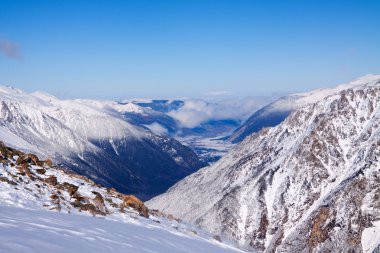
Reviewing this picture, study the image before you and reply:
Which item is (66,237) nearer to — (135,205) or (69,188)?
(69,188)

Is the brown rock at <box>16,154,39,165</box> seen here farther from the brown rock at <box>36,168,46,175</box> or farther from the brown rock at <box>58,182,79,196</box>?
the brown rock at <box>58,182,79,196</box>

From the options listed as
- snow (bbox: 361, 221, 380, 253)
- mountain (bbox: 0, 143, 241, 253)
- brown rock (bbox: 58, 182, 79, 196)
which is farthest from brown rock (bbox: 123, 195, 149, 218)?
snow (bbox: 361, 221, 380, 253)

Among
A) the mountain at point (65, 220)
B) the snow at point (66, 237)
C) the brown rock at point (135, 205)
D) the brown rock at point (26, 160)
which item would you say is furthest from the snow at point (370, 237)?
the snow at point (66, 237)

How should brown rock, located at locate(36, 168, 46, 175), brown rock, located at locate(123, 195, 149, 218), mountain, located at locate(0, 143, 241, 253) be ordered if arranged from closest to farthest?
mountain, located at locate(0, 143, 241, 253)
brown rock, located at locate(123, 195, 149, 218)
brown rock, located at locate(36, 168, 46, 175)

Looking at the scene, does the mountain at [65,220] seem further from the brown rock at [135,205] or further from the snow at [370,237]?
the snow at [370,237]

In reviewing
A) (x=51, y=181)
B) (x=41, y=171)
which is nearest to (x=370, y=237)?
(x=41, y=171)

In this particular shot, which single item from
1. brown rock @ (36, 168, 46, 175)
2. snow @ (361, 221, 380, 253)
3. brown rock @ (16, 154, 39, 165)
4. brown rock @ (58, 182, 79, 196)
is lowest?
snow @ (361, 221, 380, 253)

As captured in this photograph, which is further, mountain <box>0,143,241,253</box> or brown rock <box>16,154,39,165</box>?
brown rock <box>16,154,39,165</box>
